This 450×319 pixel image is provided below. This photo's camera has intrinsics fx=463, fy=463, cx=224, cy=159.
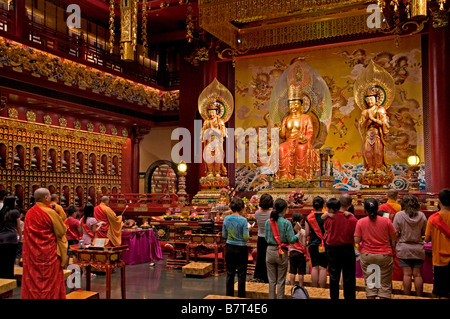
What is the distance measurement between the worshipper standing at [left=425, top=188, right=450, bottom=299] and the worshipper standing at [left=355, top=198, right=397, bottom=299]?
1.36ft

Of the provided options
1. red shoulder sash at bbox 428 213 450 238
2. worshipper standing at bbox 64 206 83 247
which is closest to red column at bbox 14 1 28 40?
worshipper standing at bbox 64 206 83 247

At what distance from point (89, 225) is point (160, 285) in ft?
3.89

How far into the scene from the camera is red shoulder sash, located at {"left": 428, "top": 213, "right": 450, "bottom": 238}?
3891 mm

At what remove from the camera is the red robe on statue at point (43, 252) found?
3.76m

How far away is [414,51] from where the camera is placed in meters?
10.4

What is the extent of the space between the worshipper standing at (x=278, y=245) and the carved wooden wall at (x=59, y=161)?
8.47m

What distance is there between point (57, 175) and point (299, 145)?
6.55m

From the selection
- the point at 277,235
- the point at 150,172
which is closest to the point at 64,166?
the point at 150,172

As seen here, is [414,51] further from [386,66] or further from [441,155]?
[441,155]

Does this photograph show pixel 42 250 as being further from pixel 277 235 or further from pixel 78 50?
pixel 78 50

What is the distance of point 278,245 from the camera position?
3.86 metres

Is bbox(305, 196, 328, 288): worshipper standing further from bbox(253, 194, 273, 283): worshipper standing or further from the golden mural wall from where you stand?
the golden mural wall

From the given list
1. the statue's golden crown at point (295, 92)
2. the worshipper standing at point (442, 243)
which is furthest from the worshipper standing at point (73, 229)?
the statue's golden crown at point (295, 92)

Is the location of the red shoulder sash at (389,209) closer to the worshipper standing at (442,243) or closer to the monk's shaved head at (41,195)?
the worshipper standing at (442,243)
